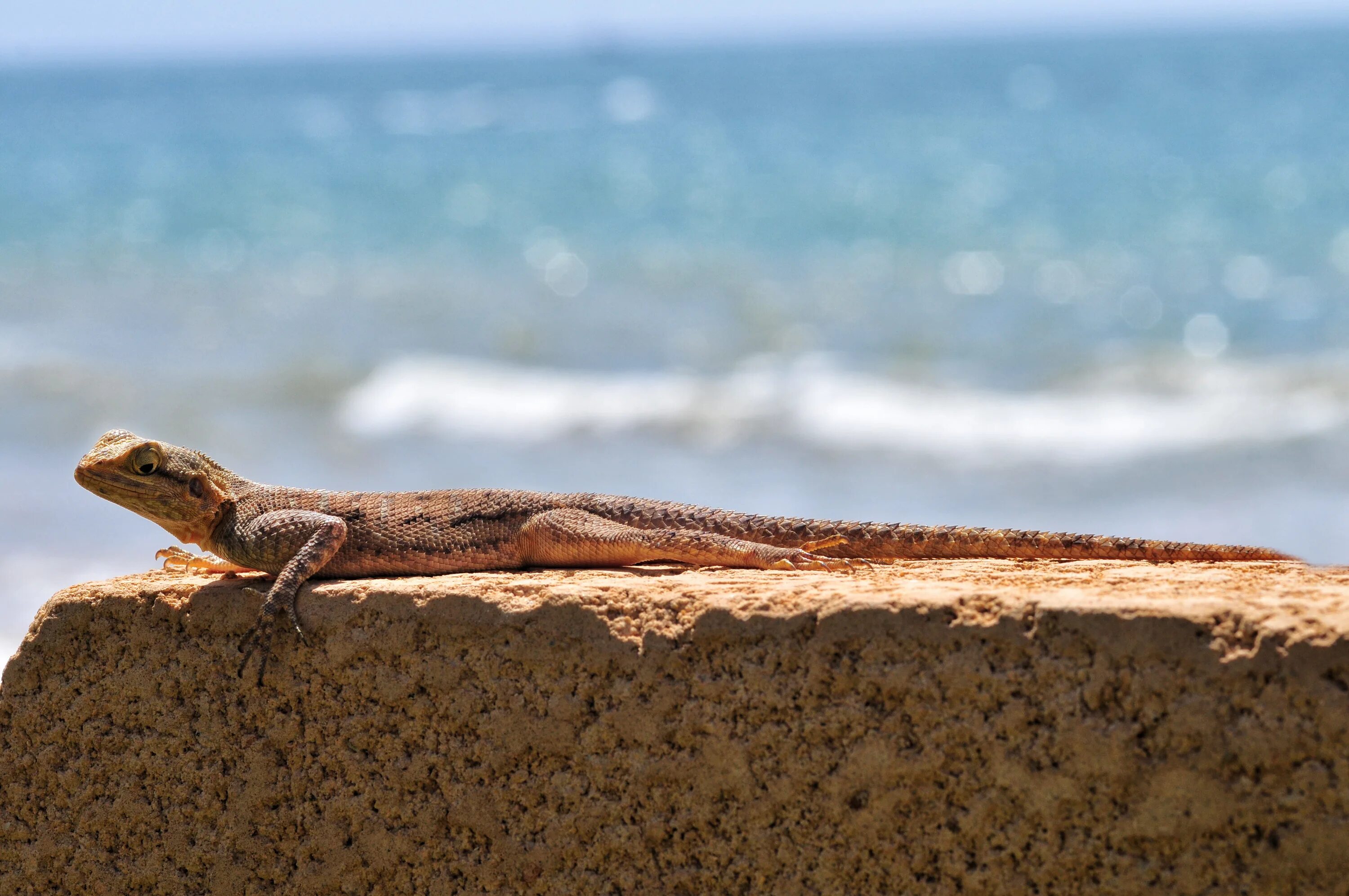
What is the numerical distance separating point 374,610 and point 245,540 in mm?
595

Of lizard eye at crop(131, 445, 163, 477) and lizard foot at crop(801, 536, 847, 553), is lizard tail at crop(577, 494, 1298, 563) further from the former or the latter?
lizard eye at crop(131, 445, 163, 477)

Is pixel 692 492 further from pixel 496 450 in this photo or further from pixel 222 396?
pixel 222 396

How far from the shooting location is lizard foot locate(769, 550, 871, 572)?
400 cm

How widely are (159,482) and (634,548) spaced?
139 cm

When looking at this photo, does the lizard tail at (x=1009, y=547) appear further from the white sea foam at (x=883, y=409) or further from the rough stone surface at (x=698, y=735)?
the white sea foam at (x=883, y=409)

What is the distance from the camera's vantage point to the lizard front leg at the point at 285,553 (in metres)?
3.77

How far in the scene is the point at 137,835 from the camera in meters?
3.88

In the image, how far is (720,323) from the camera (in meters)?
15.1

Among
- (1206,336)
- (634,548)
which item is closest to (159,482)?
(634,548)

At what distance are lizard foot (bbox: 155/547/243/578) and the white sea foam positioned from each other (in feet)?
24.3

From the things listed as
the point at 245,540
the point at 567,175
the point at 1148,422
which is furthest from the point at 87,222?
the point at 245,540

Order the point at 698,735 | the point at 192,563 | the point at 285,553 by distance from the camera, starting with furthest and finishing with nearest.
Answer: the point at 192,563 < the point at 285,553 < the point at 698,735

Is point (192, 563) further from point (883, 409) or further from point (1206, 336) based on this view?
point (1206, 336)

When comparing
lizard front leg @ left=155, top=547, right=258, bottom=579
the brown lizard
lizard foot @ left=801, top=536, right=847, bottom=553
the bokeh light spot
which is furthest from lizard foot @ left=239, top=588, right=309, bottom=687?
the bokeh light spot
